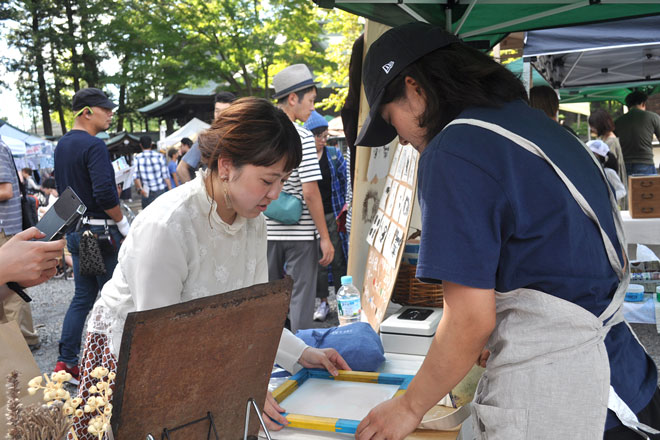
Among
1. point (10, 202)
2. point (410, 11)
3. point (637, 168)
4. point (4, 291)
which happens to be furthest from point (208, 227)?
point (637, 168)

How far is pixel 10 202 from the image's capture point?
148 inches

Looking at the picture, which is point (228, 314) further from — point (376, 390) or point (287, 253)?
point (287, 253)

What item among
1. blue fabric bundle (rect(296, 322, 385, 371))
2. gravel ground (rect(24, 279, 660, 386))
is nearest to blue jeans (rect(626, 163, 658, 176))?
gravel ground (rect(24, 279, 660, 386))

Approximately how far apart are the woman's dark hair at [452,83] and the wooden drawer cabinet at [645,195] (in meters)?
3.54

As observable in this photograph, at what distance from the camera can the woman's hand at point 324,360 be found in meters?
1.78

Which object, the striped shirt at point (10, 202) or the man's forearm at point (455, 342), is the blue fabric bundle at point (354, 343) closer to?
the man's forearm at point (455, 342)

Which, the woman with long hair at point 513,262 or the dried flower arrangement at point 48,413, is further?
the woman with long hair at point 513,262

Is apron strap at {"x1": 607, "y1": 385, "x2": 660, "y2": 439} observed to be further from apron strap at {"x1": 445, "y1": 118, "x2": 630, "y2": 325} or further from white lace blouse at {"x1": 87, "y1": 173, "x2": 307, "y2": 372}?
white lace blouse at {"x1": 87, "y1": 173, "x2": 307, "y2": 372}

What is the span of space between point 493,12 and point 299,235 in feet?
5.62

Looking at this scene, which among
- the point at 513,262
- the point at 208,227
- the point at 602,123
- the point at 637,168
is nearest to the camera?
the point at 513,262

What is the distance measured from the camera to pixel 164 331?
0.89 m

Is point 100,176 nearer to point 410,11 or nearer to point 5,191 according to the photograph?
point 5,191

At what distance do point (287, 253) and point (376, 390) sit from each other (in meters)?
2.12

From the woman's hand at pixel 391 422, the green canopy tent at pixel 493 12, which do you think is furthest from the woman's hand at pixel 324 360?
the green canopy tent at pixel 493 12
